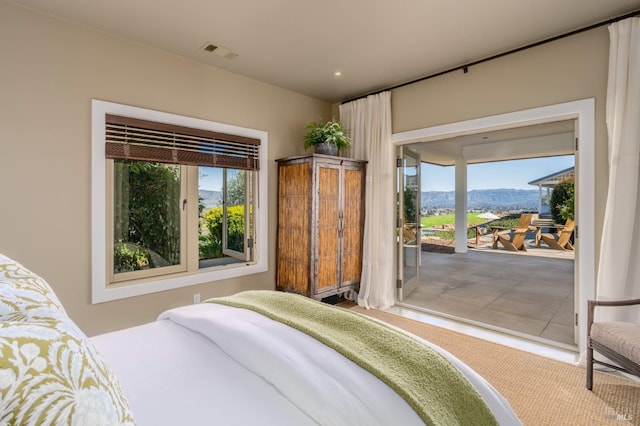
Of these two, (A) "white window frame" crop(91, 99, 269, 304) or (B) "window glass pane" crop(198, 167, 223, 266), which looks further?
(B) "window glass pane" crop(198, 167, 223, 266)

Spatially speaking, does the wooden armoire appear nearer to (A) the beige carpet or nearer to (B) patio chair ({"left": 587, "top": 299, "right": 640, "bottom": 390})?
(A) the beige carpet

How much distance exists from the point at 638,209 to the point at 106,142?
4213 mm

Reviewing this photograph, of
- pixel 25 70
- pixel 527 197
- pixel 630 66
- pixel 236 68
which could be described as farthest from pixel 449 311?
pixel 527 197

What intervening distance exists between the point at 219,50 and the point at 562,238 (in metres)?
8.96

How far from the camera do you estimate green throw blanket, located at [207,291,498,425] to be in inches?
41.1

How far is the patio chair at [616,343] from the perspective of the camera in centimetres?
186

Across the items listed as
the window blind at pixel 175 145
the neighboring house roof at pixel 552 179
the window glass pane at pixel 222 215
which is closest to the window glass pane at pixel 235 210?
the window glass pane at pixel 222 215

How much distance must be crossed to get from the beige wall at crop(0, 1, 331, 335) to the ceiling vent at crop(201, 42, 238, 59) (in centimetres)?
35

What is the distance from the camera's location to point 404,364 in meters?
1.17

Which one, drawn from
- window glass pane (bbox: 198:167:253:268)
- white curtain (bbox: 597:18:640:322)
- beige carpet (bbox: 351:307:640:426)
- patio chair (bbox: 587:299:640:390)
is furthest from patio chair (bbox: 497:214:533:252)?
window glass pane (bbox: 198:167:253:268)

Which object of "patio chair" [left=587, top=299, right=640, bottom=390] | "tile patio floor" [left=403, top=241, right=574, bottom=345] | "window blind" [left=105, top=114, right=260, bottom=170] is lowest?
"tile patio floor" [left=403, top=241, right=574, bottom=345]

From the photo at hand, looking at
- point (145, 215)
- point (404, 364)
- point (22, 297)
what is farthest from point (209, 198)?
point (404, 364)

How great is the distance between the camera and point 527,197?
344 inches

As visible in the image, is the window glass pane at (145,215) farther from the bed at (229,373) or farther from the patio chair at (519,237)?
the patio chair at (519,237)
